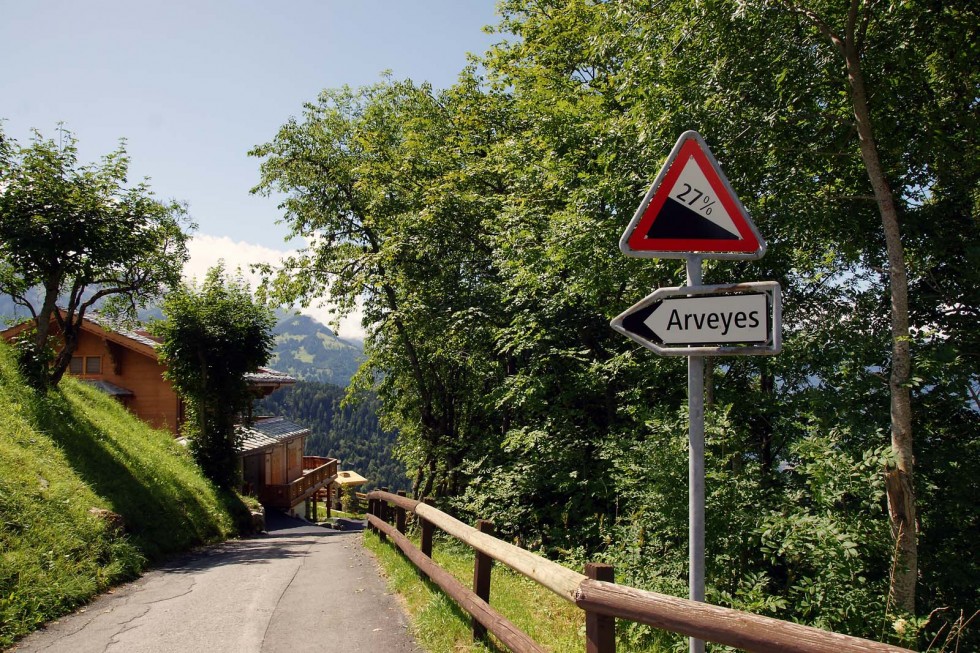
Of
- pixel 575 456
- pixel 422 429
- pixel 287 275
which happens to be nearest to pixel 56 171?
pixel 287 275

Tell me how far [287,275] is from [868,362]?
625 inches

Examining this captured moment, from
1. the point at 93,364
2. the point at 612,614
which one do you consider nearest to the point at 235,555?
the point at 612,614

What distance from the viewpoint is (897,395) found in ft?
16.6

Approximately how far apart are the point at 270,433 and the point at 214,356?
1323cm

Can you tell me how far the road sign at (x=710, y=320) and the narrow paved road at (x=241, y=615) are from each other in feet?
12.1

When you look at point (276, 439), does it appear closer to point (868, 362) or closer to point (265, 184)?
point (265, 184)

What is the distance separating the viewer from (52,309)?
1337 centimetres

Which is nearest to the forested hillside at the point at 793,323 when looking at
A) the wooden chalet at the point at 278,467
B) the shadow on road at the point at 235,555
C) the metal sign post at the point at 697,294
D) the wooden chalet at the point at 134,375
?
the metal sign post at the point at 697,294

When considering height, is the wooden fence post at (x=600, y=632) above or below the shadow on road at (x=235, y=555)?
above

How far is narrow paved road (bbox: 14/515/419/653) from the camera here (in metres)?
5.15

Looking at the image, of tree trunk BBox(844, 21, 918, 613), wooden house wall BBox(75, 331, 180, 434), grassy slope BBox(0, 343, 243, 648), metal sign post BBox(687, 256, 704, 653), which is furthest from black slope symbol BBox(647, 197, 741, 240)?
wooden house wall BBox(75, 331, 180, 434)

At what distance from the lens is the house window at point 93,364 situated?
Result: 1011 inches

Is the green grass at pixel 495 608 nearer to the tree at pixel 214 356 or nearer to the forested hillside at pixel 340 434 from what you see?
the tree at pixel 214 356

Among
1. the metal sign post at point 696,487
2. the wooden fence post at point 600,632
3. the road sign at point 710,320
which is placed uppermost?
the road sign at point 710,320
